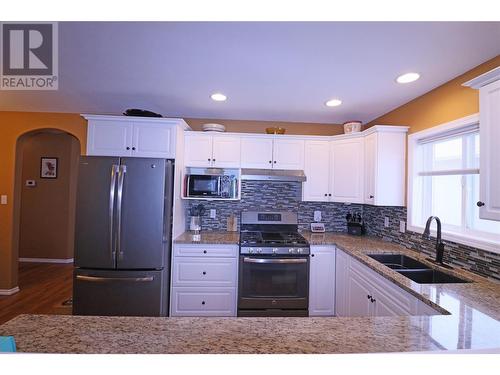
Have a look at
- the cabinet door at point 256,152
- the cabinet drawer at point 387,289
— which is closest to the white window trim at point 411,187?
the cabinet drawer at point 387,289

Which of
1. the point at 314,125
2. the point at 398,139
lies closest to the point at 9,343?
the point at 398,139

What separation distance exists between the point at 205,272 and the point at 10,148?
295 centimetres

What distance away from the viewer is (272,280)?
2.65m

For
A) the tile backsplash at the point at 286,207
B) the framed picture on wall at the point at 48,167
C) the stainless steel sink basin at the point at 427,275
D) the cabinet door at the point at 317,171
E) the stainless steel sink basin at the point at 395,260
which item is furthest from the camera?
the framed picture on wall at the point at 48,167

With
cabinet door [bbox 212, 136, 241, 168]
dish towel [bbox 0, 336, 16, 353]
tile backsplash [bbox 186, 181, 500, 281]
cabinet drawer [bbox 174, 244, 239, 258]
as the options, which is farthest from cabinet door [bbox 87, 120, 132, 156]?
dish towel [bbox 0, 336, 16, 353]

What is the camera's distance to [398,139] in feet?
8.82

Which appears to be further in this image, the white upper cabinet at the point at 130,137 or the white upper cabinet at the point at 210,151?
the white upper cabinet at the point at 210,151

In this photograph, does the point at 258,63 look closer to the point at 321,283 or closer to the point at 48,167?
the point at 321,283

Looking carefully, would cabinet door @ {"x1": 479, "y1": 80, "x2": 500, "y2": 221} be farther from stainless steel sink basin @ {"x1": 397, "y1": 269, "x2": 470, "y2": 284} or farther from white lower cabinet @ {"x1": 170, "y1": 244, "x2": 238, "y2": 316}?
white lower cabinet @ {"x1": 170, "y1": 244, "x2": 238, "y2": 316}

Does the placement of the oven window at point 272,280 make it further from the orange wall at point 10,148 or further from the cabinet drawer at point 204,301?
the orange wall at point 10,148

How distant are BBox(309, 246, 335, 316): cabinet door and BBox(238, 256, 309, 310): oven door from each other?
→ 0.08 metres

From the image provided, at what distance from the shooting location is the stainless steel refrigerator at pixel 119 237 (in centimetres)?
238

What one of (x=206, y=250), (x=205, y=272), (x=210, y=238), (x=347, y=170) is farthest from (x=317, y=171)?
(x=205, y=272)

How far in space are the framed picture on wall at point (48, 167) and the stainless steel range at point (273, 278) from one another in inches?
167
